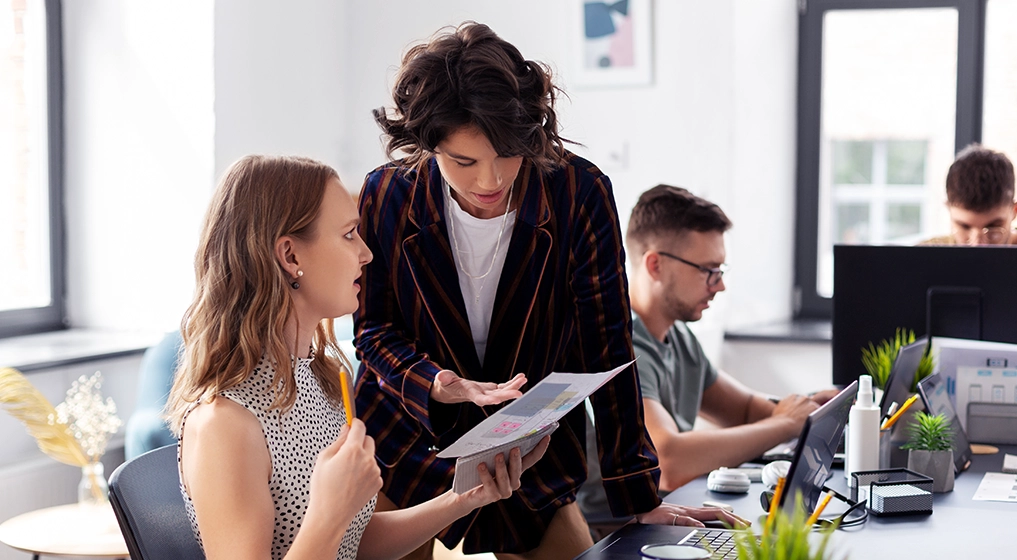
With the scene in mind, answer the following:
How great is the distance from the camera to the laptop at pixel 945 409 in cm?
194

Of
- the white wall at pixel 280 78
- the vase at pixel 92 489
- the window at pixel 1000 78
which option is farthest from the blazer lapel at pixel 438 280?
the window at pixel 1000 78

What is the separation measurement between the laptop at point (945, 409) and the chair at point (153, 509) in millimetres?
1311

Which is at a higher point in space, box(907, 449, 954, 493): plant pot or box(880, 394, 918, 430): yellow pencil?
box(880, 394, 918, 430): yellow pencil

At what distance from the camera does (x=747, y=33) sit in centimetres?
393

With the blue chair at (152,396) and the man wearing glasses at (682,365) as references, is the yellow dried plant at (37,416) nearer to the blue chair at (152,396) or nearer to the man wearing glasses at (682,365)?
the blue chair at (152,396)

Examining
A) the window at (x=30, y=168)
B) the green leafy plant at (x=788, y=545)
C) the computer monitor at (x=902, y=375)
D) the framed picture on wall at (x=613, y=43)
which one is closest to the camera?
the green leafy plant at (x=788, y=545)

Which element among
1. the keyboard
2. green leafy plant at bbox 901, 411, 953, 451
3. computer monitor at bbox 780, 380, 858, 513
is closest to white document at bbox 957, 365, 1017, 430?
green leafy plant at bbox 901, 411, 953, 451

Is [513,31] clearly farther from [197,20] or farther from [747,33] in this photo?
[197,20]

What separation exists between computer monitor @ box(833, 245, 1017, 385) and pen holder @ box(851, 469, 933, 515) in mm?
589

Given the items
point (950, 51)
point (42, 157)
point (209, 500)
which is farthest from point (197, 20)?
point (950, 51)

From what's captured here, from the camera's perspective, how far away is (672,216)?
95.5 inches

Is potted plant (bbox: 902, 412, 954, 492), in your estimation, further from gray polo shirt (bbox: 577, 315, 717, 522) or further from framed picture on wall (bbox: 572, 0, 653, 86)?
framed picture on wall (bbox: 572, 0, 653, 86)

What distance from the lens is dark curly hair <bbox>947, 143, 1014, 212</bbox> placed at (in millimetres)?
2836

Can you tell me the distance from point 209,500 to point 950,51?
3683 mm
